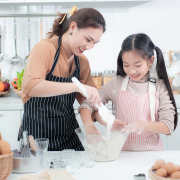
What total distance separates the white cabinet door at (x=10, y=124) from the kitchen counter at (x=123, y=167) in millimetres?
1235

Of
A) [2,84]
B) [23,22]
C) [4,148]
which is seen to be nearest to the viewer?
[4,148]

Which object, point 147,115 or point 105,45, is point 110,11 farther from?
point 147,115

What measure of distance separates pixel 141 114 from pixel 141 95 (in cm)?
11

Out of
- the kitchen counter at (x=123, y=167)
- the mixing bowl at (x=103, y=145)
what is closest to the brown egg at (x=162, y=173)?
the kitchen counter at (x=123, y=167)

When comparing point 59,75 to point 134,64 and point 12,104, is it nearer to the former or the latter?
point 134,64

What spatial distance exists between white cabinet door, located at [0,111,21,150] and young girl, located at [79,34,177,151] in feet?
3.68

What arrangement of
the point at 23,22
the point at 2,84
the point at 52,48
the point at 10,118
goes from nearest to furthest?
the point at 52,48 < the point at 10,118 < the point at 2,84 < the point at 23,22

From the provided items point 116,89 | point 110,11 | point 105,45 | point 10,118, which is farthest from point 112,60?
point 116,89

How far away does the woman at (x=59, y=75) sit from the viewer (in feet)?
4.44

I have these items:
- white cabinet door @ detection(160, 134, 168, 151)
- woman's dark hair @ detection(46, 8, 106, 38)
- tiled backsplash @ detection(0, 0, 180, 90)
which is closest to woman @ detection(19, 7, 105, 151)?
woman's dark hair @ detection(46, 8, 106, 38)

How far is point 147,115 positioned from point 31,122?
654mm

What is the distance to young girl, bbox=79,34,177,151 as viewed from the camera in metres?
1.47

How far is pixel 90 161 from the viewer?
1.17 m

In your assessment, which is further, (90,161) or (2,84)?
(2,84)
